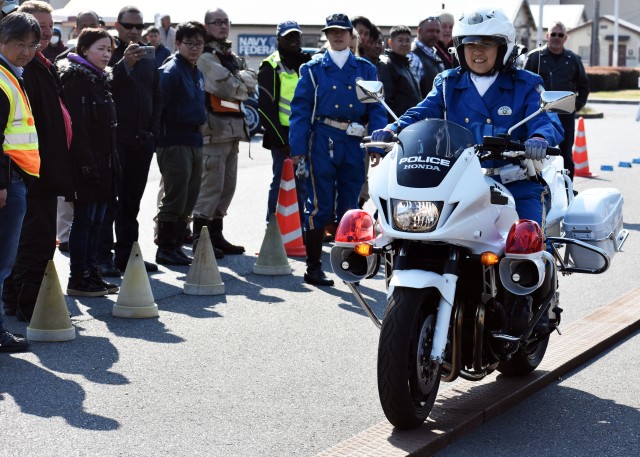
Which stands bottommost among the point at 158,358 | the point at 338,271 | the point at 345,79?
the point at 158,358

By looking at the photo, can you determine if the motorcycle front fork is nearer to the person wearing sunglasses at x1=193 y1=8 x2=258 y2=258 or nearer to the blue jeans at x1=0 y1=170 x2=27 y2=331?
the blue jeans at x1=0 y1=170 x2=27 y2=331

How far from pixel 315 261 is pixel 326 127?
105 centimetres

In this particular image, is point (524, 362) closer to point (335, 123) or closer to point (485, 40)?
point (485, 40)

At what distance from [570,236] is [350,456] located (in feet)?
7.78

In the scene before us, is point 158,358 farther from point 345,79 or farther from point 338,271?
point 345,79

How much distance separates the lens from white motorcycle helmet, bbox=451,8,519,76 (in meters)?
6.52

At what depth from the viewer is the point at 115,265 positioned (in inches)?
403

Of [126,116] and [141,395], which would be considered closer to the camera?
[141,395]

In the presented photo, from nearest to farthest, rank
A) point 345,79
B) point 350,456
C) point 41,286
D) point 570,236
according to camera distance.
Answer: point 350,456
point 570,236
point 41,286
point 345,79

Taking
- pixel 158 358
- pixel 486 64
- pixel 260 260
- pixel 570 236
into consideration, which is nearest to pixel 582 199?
pixel 570 236

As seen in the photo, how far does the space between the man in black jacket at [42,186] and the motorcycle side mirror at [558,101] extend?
3.27 meters

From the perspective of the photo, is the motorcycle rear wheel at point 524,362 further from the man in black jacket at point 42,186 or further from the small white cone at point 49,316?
the man in black jacket at point 42,186

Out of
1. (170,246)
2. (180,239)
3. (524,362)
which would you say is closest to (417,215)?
(524,362)

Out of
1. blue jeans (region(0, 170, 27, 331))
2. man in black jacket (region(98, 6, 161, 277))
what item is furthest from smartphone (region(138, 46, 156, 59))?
blue jeans (region(0, 170, 27, 331))
